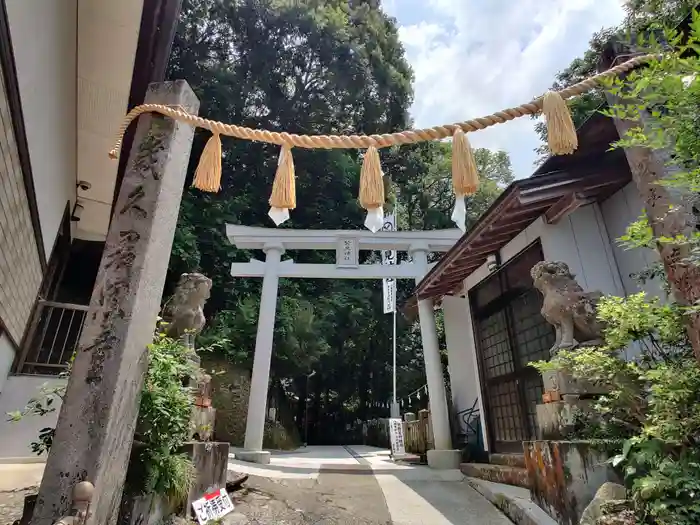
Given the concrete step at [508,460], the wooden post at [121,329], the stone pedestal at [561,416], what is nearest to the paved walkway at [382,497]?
the concrete step at [508,460]

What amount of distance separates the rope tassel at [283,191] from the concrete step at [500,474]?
12.1 ft

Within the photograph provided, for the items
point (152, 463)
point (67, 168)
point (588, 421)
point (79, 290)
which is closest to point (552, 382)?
point (588, 421)

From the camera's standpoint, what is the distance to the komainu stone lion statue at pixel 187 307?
167 inches

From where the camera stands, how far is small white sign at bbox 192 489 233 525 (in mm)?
3402

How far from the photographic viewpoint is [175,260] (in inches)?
468

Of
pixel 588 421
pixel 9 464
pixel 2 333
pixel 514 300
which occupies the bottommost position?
pixel 9 464

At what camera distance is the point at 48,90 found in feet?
10.9

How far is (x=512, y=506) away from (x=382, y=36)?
20990mm

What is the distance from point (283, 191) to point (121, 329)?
4.30 ft

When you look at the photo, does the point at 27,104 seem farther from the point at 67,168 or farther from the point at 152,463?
the point at 152,463

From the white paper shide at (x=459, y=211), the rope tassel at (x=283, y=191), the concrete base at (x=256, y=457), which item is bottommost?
the concrete base at (x=256, y=457)

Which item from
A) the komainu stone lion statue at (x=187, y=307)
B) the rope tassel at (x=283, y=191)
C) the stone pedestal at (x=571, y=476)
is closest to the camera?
the rope tassel at (x=283, y=191)

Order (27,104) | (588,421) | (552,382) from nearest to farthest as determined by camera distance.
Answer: (27,104) < (588,421) < (552,382)

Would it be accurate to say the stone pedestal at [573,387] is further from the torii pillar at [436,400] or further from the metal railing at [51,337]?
the metal railing at [51,337]
